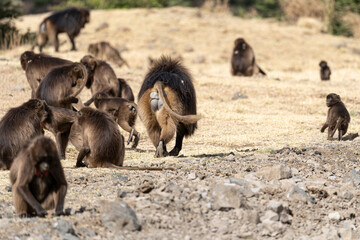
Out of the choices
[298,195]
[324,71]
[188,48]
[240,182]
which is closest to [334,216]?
[298,195]

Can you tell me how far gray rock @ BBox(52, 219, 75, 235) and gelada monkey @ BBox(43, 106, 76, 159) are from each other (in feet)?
12.7

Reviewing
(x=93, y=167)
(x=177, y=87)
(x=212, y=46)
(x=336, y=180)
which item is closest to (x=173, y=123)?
(x=177, y=87)

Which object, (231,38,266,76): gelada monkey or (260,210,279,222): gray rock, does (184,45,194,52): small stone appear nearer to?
(231,38,266,76): gelada monkey

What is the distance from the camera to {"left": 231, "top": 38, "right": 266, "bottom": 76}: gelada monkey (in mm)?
22422

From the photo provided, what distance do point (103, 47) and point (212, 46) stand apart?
26.1 feet

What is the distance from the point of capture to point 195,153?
11914mm

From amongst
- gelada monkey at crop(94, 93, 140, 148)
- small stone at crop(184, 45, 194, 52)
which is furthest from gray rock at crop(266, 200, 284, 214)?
small stone at crop(184, 45, 194, 52)

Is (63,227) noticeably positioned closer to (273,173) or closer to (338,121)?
(273,173)

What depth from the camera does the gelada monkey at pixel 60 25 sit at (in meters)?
24.1

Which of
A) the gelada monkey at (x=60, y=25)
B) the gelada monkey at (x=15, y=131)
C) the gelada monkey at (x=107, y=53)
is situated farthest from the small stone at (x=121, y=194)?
the gelada monkey at (x=60, y=25)

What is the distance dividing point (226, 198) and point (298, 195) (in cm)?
117

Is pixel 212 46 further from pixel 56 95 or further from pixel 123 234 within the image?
pixel 123 234

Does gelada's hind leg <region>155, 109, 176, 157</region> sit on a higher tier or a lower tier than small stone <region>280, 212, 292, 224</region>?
higher

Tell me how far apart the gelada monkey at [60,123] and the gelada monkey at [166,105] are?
1.14 meters
